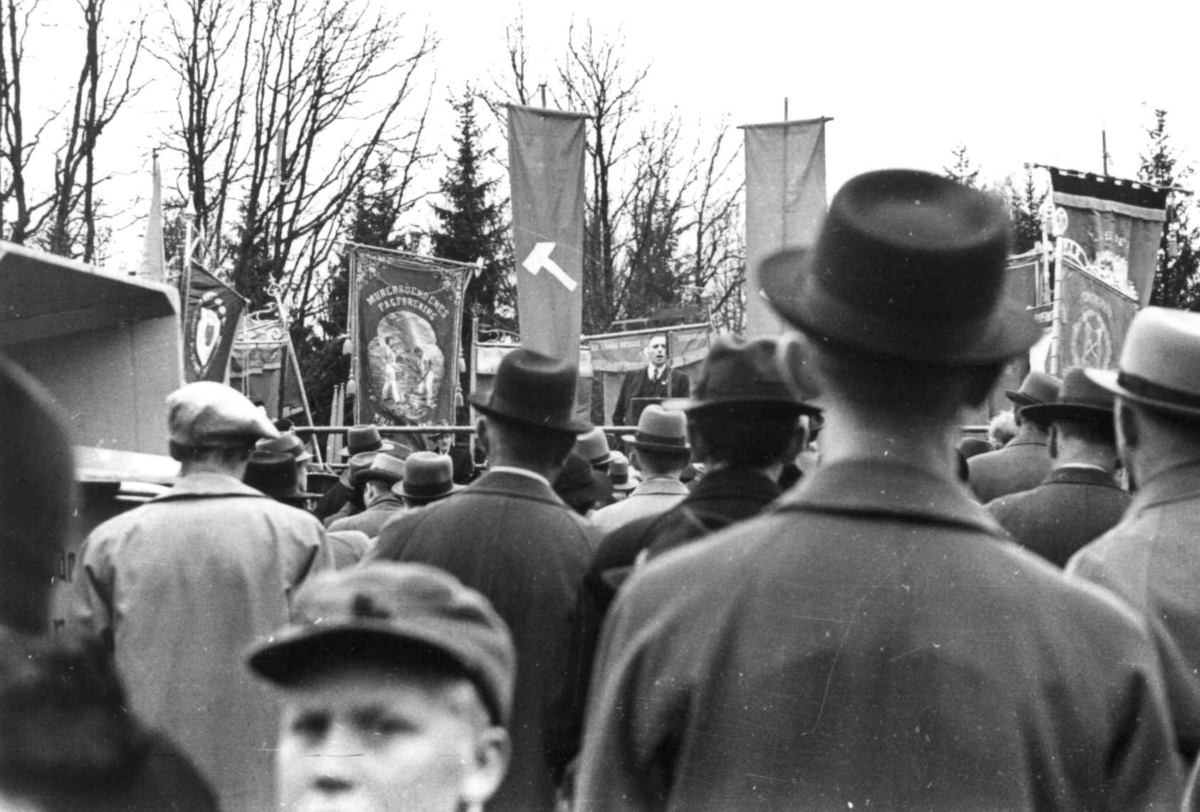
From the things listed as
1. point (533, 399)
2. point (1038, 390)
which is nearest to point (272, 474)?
point (533, 399)

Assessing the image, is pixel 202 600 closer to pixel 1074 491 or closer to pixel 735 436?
pixel 735 436

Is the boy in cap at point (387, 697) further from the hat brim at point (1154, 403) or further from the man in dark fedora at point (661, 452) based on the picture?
the man in dark fedora at point (661, 452)

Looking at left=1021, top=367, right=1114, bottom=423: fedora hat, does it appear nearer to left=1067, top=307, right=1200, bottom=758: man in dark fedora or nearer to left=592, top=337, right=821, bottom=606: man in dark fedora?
left=1067, top=307, right=1200, bottom=758: man in dark fedora

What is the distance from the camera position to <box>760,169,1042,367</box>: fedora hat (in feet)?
6.09

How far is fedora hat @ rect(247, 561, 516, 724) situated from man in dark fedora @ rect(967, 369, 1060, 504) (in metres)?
3.73

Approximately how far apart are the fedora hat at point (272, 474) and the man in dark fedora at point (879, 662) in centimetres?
368

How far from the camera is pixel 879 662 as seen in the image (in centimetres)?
170

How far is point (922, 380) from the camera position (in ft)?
6.06

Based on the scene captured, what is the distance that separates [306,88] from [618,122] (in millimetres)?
18820

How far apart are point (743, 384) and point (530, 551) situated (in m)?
0.79

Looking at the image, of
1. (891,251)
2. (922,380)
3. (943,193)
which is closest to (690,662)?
(922,380)

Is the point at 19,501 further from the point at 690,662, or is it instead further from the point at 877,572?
the point at 877,572

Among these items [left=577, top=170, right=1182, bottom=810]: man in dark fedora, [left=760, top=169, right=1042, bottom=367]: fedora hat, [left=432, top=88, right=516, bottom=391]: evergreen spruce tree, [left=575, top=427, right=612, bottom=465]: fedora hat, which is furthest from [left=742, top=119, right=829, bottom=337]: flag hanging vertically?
[left=432, top=88, right=516, bottom=391]: evergreen spruce tree

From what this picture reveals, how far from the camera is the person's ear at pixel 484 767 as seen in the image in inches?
62.5
